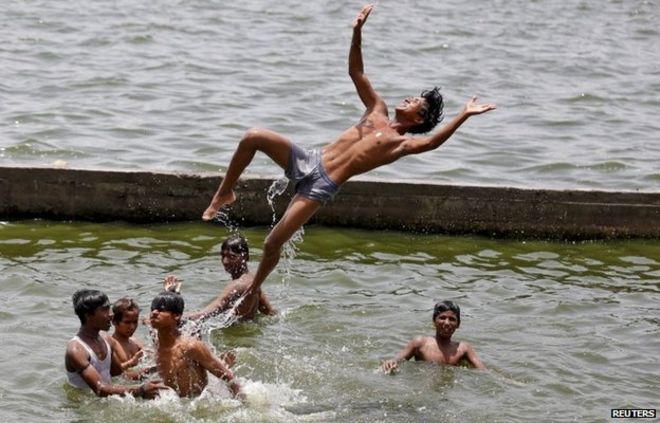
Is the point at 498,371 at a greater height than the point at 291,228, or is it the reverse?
the point at 291,228

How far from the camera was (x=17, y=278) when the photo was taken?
Result: 1202cm

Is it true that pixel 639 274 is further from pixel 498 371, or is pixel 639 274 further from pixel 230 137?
pixel 230 137

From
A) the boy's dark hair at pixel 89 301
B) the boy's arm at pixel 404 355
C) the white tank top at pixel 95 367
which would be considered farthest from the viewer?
the boy's arm at pixel 404 355

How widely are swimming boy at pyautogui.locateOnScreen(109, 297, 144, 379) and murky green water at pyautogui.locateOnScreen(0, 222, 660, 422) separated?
49 cm

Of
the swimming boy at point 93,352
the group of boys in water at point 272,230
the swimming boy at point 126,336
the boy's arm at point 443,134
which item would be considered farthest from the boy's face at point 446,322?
the swimming boy at point 93,352

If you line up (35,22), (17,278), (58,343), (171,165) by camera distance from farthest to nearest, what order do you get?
(35,22) < (171,165) < (17,278) < (58,343)

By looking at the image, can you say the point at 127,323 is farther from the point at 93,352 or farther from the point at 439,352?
the point at 439,352

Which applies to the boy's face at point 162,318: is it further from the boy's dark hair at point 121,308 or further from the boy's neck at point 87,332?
the boy's dark hair at point 121,308

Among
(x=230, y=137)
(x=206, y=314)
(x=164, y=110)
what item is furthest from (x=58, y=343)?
(x=164, y=110)

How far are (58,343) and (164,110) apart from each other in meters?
9.24

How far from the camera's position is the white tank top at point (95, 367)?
9.35 m

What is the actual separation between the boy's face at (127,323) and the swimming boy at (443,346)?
203cm

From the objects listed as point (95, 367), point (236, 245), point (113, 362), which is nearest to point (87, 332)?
point (95, 367)

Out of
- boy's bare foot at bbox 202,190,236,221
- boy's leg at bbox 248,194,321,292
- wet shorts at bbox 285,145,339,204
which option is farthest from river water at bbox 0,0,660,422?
wet shorts at bbox 285,145,339,204
